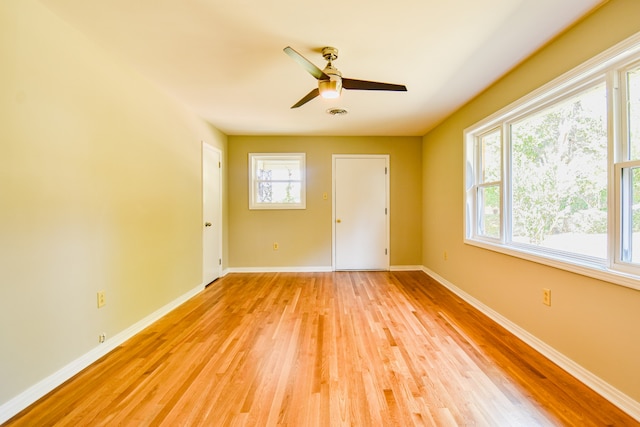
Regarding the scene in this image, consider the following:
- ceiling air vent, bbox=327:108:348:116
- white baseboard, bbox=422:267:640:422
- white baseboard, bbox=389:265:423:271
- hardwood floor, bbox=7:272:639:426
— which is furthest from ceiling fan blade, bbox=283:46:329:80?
white baseboard, bbox=389:265:423:271

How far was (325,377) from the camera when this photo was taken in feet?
5.41

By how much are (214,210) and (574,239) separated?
3.96m

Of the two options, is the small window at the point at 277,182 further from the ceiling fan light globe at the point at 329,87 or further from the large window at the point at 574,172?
the large window at the point at 574,172

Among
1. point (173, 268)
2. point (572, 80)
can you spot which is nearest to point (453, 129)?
point (572, 80)

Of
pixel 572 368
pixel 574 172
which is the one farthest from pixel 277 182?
pixel 572 368

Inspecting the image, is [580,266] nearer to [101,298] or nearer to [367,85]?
[367,85]

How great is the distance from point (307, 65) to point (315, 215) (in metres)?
2.87

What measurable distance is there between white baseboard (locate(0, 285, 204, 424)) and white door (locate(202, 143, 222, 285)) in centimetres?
110

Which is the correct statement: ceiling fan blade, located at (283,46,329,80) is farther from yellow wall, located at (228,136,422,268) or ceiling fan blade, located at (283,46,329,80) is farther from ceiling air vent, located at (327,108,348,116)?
yellow wall, located at (228,136,422,268)

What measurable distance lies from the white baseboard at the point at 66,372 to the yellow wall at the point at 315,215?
1.96 meters

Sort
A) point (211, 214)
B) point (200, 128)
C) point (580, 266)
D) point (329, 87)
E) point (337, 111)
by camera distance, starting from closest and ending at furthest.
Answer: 1. point (580, 266)
2. point (329, 87)
3. point (337, 111)
4. point (200, 128)
5. point (211, 214)

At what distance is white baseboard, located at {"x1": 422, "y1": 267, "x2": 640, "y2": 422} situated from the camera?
135 cm

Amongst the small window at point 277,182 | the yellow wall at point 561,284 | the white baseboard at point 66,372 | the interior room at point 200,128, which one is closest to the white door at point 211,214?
the interior room at point 200,128

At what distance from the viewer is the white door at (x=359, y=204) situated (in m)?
4.34
